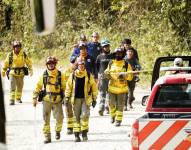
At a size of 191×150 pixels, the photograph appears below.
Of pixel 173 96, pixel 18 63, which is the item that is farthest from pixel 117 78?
pixel 173 96

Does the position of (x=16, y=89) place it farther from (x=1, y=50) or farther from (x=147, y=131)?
(x=1, y=50)

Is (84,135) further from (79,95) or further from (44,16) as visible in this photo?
(44,16)

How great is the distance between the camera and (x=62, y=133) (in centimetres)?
1246

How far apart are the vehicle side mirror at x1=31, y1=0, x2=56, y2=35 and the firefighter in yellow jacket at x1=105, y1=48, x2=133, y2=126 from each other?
33.6 feet

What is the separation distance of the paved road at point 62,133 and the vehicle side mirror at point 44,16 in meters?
8.27

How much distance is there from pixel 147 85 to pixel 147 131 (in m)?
13.0

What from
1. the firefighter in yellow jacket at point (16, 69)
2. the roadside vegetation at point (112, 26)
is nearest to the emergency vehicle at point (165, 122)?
the firefighter in yellow jacket at point (16, 69)

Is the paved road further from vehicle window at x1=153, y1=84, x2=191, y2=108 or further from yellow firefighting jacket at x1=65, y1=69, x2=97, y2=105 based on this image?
vehicle window at x1=153, y1=84, x2=191, y2=108


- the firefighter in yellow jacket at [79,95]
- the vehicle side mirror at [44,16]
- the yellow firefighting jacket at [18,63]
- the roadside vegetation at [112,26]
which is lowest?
the firefighter in yellow jacket at [79,95]

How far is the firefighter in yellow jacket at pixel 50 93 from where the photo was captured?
11.5 metres

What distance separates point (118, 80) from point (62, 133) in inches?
64.9

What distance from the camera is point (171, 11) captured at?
880 inches

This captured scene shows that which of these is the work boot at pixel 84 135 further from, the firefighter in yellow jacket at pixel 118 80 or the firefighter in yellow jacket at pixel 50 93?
the firefighter in yellow jacket at pixel 118 80

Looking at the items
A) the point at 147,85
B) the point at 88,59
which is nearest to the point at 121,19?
the point at 147,85
